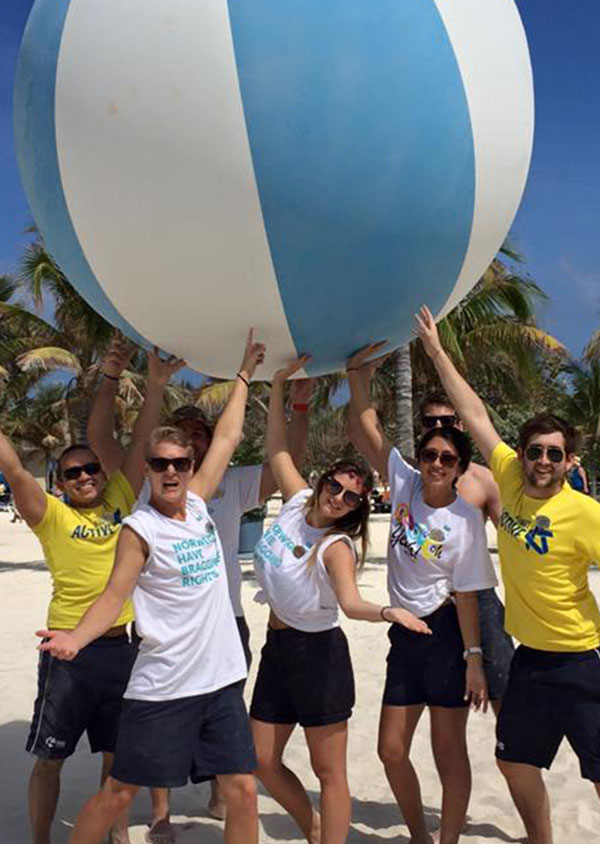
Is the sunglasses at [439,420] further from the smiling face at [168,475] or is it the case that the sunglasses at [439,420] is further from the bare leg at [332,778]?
the bare leg at [332,778]

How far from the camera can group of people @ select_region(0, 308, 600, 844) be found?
2.68 metres

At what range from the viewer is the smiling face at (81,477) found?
3.23 metres

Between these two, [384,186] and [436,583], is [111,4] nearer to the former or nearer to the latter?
[384,186]

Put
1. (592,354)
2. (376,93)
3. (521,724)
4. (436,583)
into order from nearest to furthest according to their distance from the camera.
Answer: (376,93) < (521,724) < (436,583) < (592,354)

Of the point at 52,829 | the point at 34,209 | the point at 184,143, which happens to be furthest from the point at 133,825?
the point at 184,143

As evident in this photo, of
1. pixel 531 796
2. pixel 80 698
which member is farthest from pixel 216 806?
pixel 531 796

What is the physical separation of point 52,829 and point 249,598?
616 centimetres

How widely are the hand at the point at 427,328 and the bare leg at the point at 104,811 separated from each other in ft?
6.01

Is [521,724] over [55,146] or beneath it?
beneath

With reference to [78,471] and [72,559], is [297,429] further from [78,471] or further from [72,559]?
[72,559]

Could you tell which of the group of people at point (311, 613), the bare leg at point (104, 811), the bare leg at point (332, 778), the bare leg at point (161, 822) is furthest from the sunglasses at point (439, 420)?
the bare leg at point (161, 822)

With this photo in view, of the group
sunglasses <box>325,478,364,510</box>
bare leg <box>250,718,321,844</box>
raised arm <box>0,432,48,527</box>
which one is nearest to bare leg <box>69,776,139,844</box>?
bare leg <box>250,718,321,844</box>

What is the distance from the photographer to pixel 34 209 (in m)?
Answer: 3.10

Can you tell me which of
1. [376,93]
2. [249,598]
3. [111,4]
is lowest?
[249,598]
